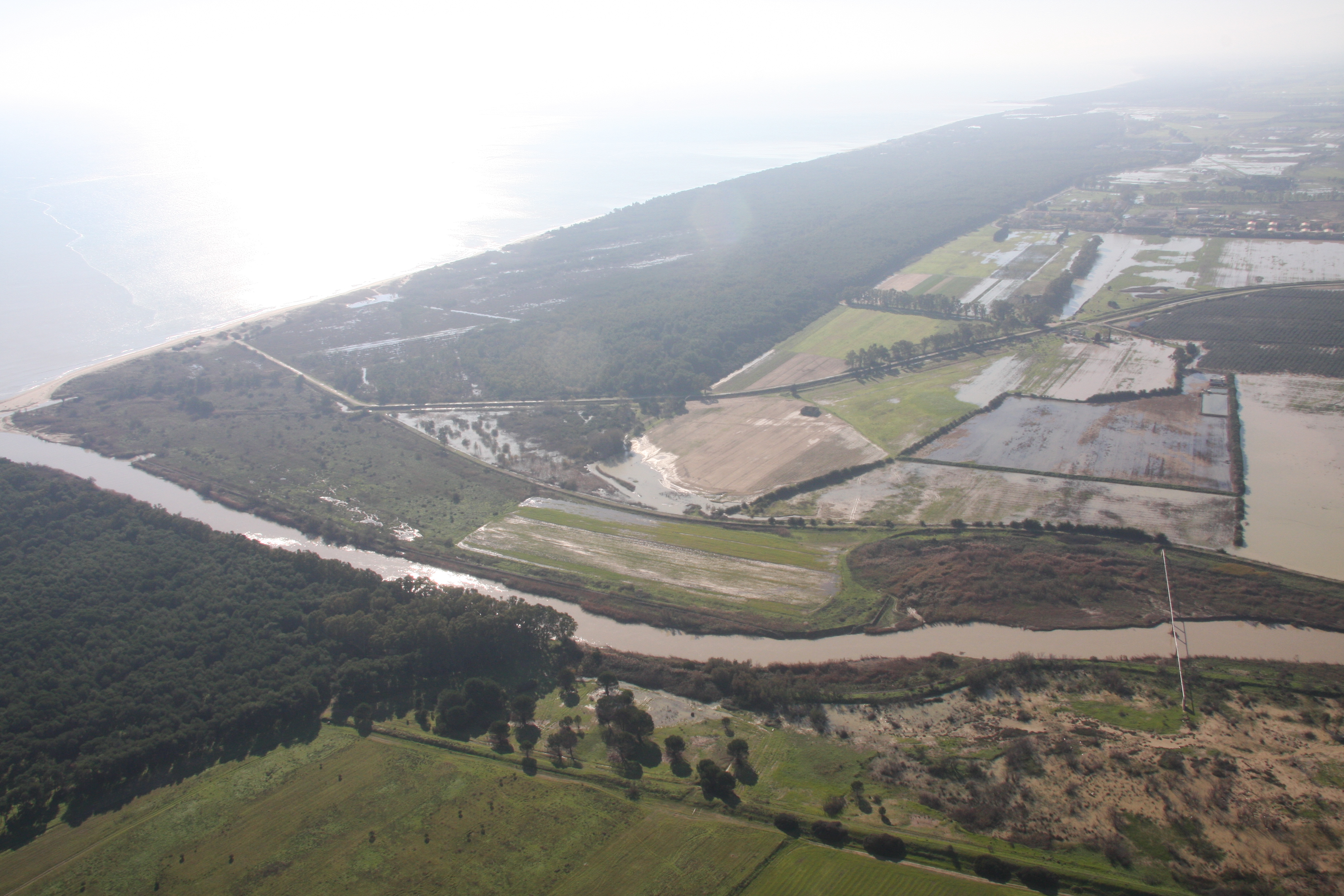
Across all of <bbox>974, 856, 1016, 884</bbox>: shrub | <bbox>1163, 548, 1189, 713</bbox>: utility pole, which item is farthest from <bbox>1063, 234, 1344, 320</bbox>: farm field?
<bbox>974, 856, 1016, 884</bbox>: shrub

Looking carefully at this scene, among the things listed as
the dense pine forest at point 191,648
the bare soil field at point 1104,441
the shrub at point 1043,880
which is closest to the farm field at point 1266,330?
the bare soil field at point 1104,441

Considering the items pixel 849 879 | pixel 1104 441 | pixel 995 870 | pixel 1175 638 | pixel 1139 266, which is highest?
pixel 1139 266

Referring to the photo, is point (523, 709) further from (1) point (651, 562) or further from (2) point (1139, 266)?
(2) point (1139, 266)

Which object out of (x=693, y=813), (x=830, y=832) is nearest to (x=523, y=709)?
(x=693, y=813)

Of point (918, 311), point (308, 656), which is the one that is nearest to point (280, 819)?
point (308, 656)

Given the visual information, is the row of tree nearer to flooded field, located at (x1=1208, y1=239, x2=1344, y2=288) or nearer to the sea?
flooded field, located at (x1=1208, y1=239, x2=1344, y2=288)

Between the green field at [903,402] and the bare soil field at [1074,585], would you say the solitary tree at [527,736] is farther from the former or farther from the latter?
the green field at [903,402]
